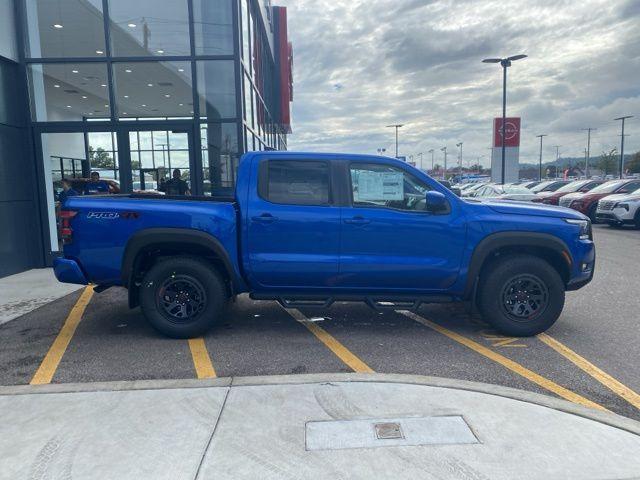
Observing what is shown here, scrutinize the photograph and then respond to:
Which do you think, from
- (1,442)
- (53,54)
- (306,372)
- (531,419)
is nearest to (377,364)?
(306,372)

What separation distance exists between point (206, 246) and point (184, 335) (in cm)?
98

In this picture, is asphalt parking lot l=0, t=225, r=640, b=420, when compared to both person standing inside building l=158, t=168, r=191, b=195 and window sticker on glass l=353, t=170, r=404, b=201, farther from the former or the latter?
person standing inside building l=158, t=168, r=191, b=195

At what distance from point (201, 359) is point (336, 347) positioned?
130cm

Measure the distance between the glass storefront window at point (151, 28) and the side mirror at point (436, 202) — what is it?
22.2ft

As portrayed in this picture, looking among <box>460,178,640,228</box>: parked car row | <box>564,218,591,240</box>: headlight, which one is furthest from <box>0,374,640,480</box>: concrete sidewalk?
<box>460,178,640,228</box>: parked car row

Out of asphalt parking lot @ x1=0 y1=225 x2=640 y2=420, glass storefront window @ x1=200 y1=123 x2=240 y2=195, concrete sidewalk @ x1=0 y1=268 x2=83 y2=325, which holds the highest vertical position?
glass storefront window @ x1=200 y1=123 x2=240 y2=195

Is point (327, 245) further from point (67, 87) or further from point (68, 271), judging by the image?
point (67, 87)

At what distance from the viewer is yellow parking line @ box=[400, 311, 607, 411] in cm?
384

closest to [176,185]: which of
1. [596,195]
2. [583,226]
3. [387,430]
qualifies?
[583,226]

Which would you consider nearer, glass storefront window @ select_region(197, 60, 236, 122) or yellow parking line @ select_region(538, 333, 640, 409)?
yellow parking line @ select_region(538, 333, 640, 409)

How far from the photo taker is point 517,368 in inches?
175

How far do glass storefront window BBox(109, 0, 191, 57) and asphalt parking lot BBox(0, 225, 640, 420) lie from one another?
541cm

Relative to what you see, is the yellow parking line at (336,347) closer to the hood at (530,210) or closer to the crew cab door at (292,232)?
the crew cab door at (292,232)

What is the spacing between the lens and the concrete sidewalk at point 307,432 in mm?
2906
